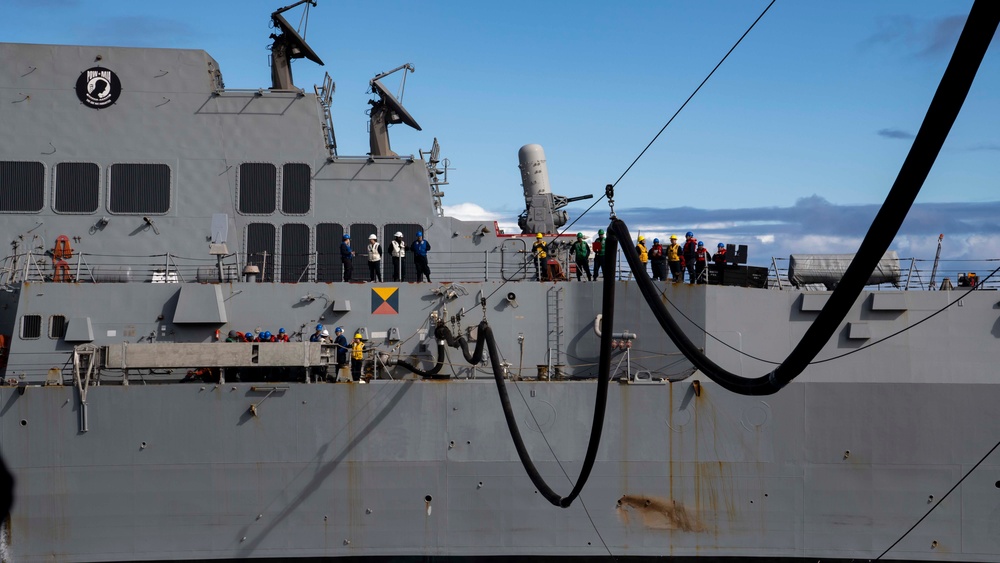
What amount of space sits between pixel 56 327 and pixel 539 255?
7932 mm

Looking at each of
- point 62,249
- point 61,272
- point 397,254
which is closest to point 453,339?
point 397,254

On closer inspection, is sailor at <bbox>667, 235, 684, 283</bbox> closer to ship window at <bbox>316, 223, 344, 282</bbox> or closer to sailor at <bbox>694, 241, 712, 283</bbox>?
sailor at <bbox>694, 241, 712, 283</bbox>

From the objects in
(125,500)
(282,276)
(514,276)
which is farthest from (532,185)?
(125,500)

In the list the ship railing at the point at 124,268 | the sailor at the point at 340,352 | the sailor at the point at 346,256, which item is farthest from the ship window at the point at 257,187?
the sailor at the point at 340,352

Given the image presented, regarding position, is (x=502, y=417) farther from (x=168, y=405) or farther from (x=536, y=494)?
(x=168, y=405)

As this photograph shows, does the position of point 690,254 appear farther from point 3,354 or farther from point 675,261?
point 3,354

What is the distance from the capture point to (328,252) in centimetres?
1597

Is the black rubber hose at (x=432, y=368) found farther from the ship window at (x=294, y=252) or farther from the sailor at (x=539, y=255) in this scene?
the ship window at (x=294, y=252)

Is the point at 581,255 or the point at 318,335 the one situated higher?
the point at 581,255

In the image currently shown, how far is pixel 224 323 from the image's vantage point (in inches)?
576

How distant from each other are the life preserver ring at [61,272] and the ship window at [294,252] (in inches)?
137

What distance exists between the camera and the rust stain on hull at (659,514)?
13.2 metres

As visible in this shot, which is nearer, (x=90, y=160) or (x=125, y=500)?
(x=125, y=500)

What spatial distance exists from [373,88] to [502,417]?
7.92m
